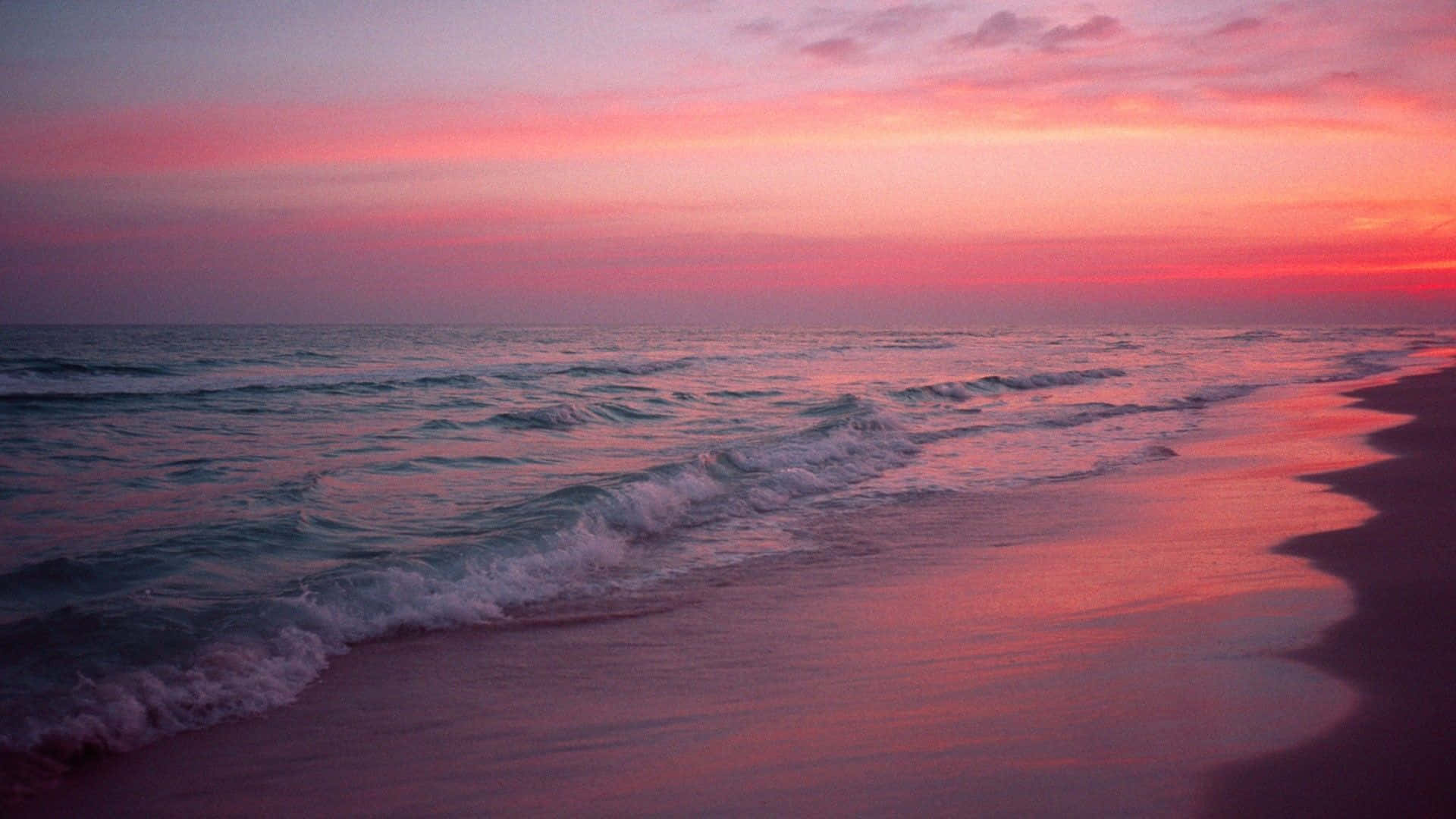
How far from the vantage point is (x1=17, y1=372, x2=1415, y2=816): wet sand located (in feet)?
11.0

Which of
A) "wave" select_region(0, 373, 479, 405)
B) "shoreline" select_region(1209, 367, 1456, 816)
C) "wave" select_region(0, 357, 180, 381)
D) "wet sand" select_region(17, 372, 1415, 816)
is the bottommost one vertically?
"wet sand" select_region(17, 372, 1415, 816)

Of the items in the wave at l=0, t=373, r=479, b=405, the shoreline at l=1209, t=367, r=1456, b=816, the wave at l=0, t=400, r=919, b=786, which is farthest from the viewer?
the wave at l=0, t=373, r=479, b=405

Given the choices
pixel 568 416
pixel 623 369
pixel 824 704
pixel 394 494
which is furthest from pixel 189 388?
pixel 824 704

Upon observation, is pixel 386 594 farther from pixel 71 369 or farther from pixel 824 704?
pixel 71 369

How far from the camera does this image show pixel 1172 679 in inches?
167

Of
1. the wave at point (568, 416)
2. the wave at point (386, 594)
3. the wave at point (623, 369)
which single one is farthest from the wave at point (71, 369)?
the wave at point (386, 594)

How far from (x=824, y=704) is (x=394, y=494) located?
6.68 meters

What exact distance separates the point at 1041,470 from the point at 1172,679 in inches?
302

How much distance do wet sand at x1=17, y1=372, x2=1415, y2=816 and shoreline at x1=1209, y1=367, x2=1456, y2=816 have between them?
12 centimetres

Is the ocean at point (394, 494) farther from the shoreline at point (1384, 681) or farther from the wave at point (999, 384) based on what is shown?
the shoreline at point (1384, 681)

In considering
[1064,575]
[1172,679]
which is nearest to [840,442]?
[1064,575]

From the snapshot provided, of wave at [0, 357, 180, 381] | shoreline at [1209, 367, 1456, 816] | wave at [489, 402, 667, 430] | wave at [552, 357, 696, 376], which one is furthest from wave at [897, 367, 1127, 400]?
wave at [0, 357, 180, 381]

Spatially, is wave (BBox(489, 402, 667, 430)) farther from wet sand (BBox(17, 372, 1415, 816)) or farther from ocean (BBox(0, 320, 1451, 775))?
wet sand (BBox(17, 372, 1415, 816))

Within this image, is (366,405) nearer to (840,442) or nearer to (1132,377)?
(840,442)
